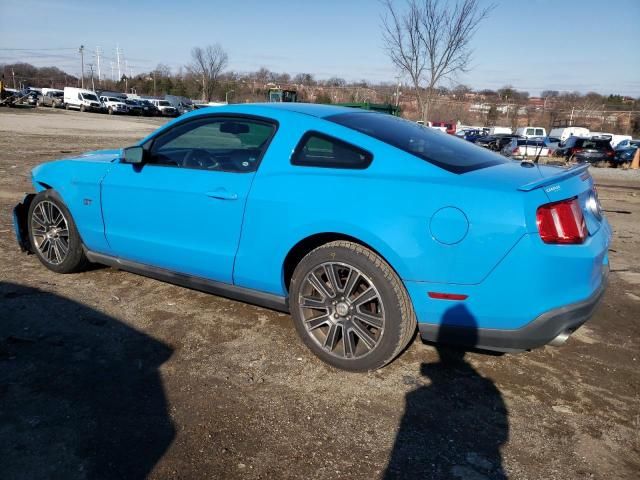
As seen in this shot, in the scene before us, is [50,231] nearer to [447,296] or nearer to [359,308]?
[359,308]

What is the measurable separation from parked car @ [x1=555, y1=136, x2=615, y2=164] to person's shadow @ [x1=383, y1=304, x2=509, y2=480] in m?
21.9

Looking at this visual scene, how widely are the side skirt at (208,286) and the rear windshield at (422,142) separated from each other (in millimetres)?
1211

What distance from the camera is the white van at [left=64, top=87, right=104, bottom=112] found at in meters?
50.2

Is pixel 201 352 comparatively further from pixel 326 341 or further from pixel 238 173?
pixel 238 173

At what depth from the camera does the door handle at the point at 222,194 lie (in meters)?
3.27

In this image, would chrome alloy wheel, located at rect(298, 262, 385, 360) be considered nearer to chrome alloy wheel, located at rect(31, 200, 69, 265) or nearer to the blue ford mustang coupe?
the blue ford mustang coupe

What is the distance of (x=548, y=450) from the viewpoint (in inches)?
95.0

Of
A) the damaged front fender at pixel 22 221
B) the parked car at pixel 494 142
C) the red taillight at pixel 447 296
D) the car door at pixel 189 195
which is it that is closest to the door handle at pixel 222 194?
the car door at pixel 189 195

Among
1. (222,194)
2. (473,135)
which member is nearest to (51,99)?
(473,135)

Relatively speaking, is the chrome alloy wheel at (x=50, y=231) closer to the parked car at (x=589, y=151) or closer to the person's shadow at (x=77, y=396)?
the person's shadow at (x=77, y=396)

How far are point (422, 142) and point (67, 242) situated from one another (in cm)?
314

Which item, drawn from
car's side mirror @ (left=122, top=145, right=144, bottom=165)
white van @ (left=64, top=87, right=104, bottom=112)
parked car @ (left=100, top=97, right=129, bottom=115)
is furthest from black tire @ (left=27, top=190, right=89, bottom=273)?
white van @ (left=64, top=87, right=104, bottom=112)

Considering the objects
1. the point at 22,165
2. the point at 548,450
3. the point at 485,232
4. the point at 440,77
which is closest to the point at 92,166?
the point at 485,232

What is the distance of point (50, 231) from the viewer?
4.47 metres
